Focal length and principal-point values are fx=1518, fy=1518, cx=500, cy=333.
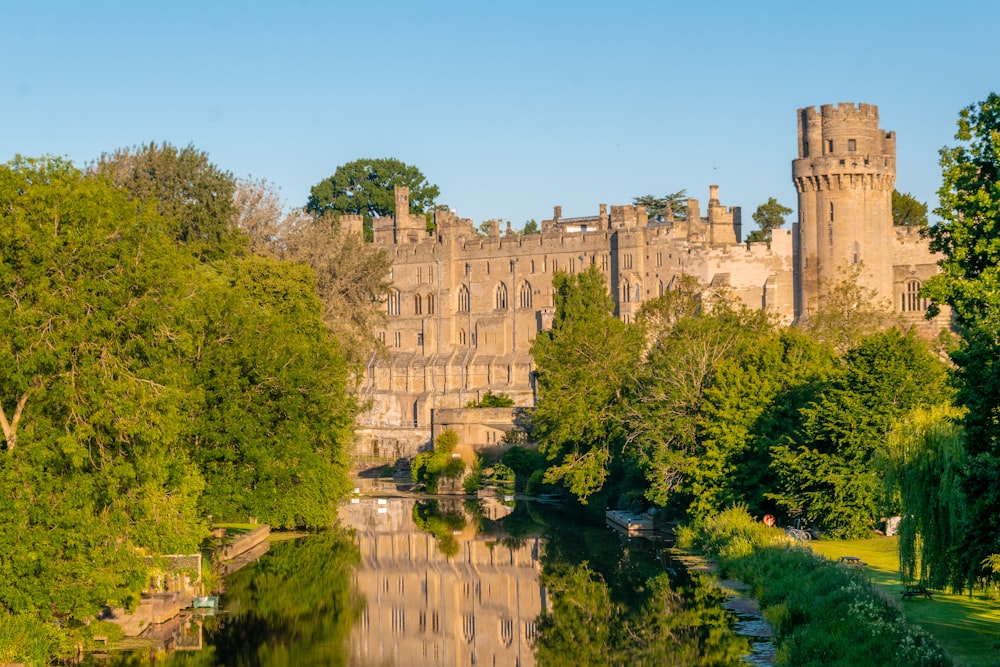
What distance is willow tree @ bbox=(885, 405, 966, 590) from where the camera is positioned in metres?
24.1

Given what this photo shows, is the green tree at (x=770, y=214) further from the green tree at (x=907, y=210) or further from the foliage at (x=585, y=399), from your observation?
the foliage at (x=585, y=399)

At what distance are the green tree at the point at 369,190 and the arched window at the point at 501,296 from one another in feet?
70.5

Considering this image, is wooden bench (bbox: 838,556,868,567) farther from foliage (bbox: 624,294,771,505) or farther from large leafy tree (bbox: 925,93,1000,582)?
foliage (bbox: 624,294,771,505)

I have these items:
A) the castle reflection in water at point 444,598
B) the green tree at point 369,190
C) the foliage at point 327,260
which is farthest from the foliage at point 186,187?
the green tree at point 369,190

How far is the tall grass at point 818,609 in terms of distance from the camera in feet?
73.1

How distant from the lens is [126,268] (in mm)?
23656

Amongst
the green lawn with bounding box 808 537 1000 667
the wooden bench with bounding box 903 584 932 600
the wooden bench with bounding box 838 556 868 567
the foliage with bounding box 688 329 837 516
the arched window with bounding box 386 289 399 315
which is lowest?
the green lawn with bounding box 808 537 1000 667

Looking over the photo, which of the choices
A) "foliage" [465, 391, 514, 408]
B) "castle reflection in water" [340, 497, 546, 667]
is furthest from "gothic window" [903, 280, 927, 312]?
"castle reflection in water" [340, 497, 546, 667]

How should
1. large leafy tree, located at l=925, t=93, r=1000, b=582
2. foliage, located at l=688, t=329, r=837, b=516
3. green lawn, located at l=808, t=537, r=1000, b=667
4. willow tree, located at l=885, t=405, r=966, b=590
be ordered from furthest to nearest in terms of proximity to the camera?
foliage, located at l=688, t=329, r=837, b=516 < willow tree, located at l=885, t=405, r=966, b=590 < green lawn, located at l=808, t=537, r=1000, b=667 < large leafy tree, located at l=925, t=93, r=1000, b=582

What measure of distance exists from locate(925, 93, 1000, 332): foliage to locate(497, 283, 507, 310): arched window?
75.6m

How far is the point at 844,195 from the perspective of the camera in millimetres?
76250

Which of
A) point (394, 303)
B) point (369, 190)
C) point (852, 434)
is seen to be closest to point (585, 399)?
point (852, 434)

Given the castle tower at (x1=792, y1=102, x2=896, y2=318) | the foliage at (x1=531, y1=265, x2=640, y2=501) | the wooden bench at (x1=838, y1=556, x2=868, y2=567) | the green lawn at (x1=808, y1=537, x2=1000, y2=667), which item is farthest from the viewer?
the castle tower at (x1=792, y1=102, x2=896, y2=318)

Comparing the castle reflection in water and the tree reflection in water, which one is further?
the castle reflection in water
